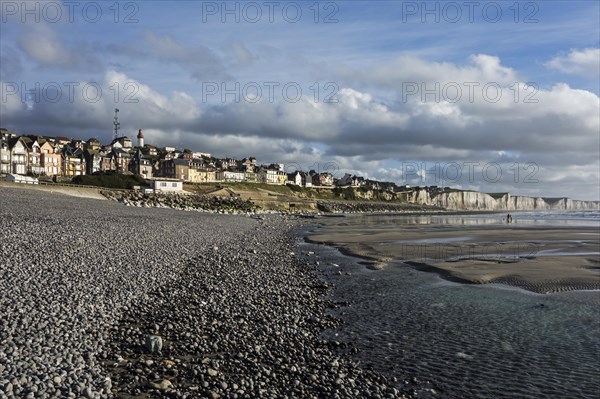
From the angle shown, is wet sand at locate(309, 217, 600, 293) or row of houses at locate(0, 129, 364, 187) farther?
row of houses at locate(0, 129, 364, 187)

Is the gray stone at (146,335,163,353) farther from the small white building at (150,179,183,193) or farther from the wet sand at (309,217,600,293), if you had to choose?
the small white building at (150,179,183,193)

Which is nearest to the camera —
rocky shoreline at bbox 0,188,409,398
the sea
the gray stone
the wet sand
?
rocky shoreline at bbox 0,188,409,398

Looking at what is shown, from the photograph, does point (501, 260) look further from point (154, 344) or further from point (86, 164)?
point (86, 164)

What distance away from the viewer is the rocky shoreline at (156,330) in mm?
8758

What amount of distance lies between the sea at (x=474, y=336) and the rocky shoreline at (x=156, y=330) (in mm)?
1034

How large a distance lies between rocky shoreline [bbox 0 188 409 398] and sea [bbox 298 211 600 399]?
103cm

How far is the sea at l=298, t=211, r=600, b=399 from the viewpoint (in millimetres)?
10617

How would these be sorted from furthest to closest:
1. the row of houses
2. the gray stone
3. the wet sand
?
the row of houses, the wet sand, the gray stone

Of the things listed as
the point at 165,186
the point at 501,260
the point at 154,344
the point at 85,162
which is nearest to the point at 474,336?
Answer: the point at 154,344

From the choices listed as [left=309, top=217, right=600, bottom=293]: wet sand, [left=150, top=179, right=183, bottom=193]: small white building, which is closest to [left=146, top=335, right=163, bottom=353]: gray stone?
[left=309, top=217, right=600, bottom=293]: wet sand

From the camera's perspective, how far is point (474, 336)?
1382 cm

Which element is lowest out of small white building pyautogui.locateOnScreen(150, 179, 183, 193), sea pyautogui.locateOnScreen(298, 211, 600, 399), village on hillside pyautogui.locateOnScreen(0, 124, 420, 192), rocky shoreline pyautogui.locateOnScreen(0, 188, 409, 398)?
sea pyautogui.locateOnScreen(298, 211, 600, 399)

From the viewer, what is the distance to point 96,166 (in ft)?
450

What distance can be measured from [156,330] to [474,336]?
9.74m
